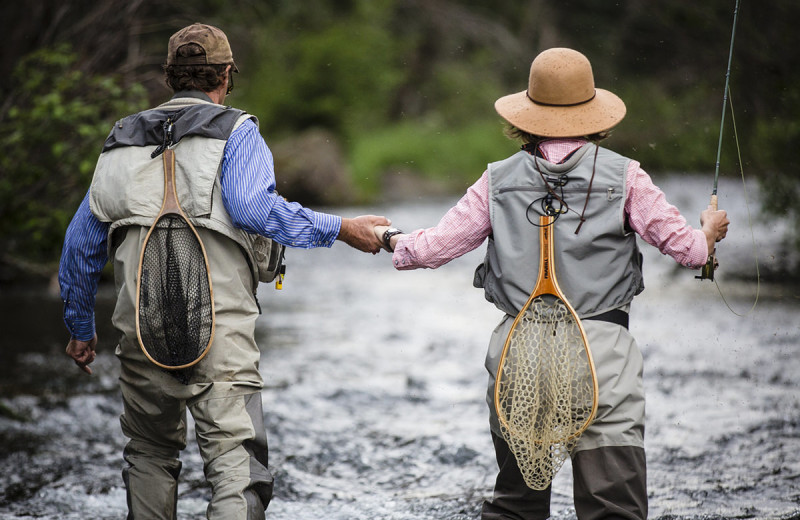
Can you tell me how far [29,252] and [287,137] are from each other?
16.1 metres

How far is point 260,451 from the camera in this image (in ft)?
11.1

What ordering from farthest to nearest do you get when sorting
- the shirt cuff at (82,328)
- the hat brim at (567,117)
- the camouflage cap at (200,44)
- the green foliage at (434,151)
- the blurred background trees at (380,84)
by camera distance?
1. the green foliage at (434,151)
2. the blurred background trees at (380,84)
3. the shirt cuff at (82,328)
4. the camouflage cap at (200,44)
5. the hat brim at (567,117)

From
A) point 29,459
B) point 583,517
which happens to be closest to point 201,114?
point 583,517

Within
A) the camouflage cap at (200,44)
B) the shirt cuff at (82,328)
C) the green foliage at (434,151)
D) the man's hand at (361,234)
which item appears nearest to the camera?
the camouflage cap at (200,44)

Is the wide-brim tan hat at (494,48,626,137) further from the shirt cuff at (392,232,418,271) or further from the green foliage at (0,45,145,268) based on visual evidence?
the green foliage at (0,45,145,268)

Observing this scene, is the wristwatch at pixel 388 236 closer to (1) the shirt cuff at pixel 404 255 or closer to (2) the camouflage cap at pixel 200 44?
(1) the shirt cuff at pixel 404 255

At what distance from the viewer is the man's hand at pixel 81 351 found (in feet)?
12.4

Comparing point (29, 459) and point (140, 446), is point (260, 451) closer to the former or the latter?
point (140, 446)

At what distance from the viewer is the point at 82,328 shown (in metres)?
3.75

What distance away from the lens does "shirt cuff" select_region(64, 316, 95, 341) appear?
3732mm

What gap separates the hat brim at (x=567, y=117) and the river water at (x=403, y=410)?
1922 mm

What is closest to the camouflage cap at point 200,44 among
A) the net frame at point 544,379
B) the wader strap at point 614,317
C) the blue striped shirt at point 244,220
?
the blue striped shirt at point 244,220

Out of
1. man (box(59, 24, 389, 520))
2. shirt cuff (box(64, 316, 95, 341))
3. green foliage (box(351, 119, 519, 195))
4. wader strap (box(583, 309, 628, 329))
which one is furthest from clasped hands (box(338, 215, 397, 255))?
green foliage (box(351, 119, 519, 195))

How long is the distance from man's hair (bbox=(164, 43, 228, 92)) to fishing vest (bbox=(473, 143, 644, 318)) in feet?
3.33
